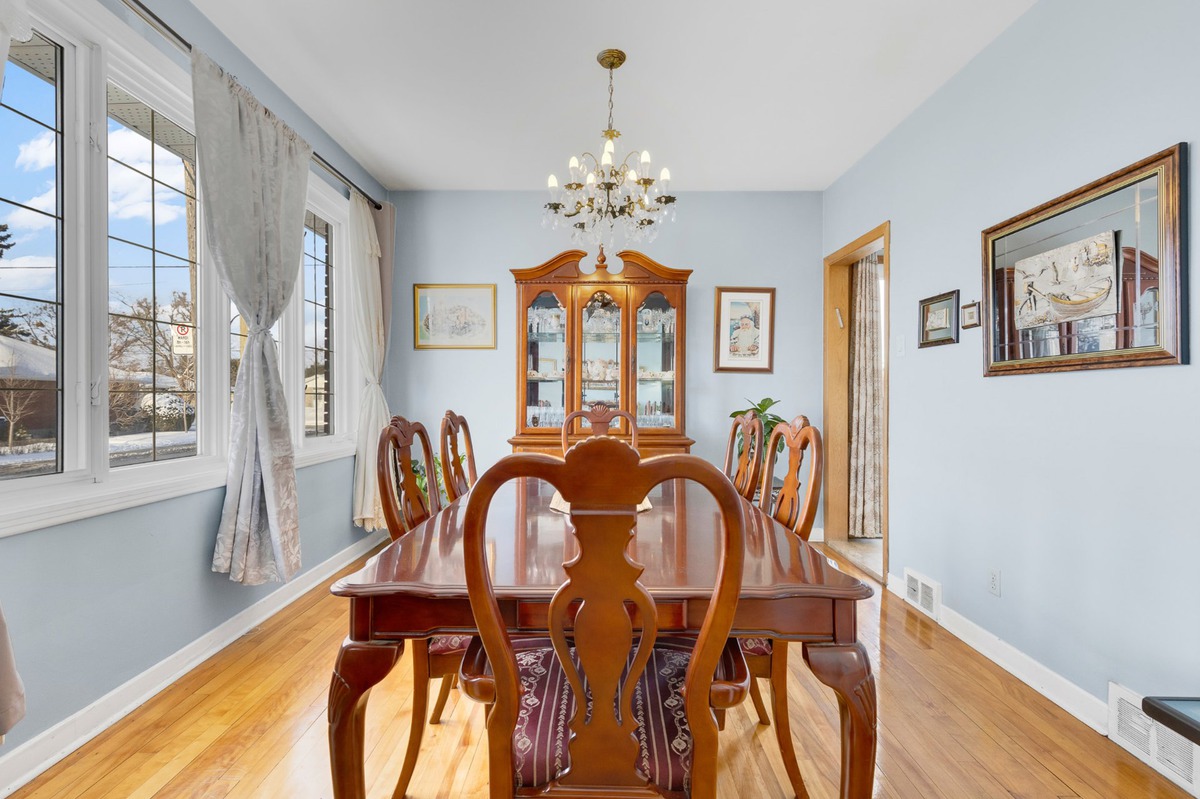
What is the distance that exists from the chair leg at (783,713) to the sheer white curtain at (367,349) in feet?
9.11

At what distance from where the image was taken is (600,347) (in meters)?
4.05

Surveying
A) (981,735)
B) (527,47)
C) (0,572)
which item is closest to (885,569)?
(981,735)

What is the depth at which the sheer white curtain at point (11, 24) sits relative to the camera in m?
1.34

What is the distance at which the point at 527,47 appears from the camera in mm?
2473

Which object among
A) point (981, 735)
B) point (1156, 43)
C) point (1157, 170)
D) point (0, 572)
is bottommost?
point (981, 735)

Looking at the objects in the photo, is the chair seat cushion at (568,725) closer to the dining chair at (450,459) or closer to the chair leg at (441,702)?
the chair leg at (441,702)

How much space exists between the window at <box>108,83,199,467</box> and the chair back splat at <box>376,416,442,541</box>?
108 centimetres

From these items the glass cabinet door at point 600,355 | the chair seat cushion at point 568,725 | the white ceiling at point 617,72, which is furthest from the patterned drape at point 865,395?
the chair seat cushion at point 568,725

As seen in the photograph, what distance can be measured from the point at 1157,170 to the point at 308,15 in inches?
117

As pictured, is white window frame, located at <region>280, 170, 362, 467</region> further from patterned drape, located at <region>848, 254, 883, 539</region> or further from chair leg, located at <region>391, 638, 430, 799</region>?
patterned drape, located at <region>848, 254, 883, 539</region>

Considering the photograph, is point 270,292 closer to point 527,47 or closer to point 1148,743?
point 527,47

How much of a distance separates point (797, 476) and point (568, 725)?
1.02 metres

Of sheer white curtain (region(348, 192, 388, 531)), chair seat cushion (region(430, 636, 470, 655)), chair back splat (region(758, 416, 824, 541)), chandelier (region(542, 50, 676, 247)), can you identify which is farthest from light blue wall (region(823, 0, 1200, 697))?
sheer white curtain (region(348, 192, 388, 531))

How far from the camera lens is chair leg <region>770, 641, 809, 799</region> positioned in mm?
1496
